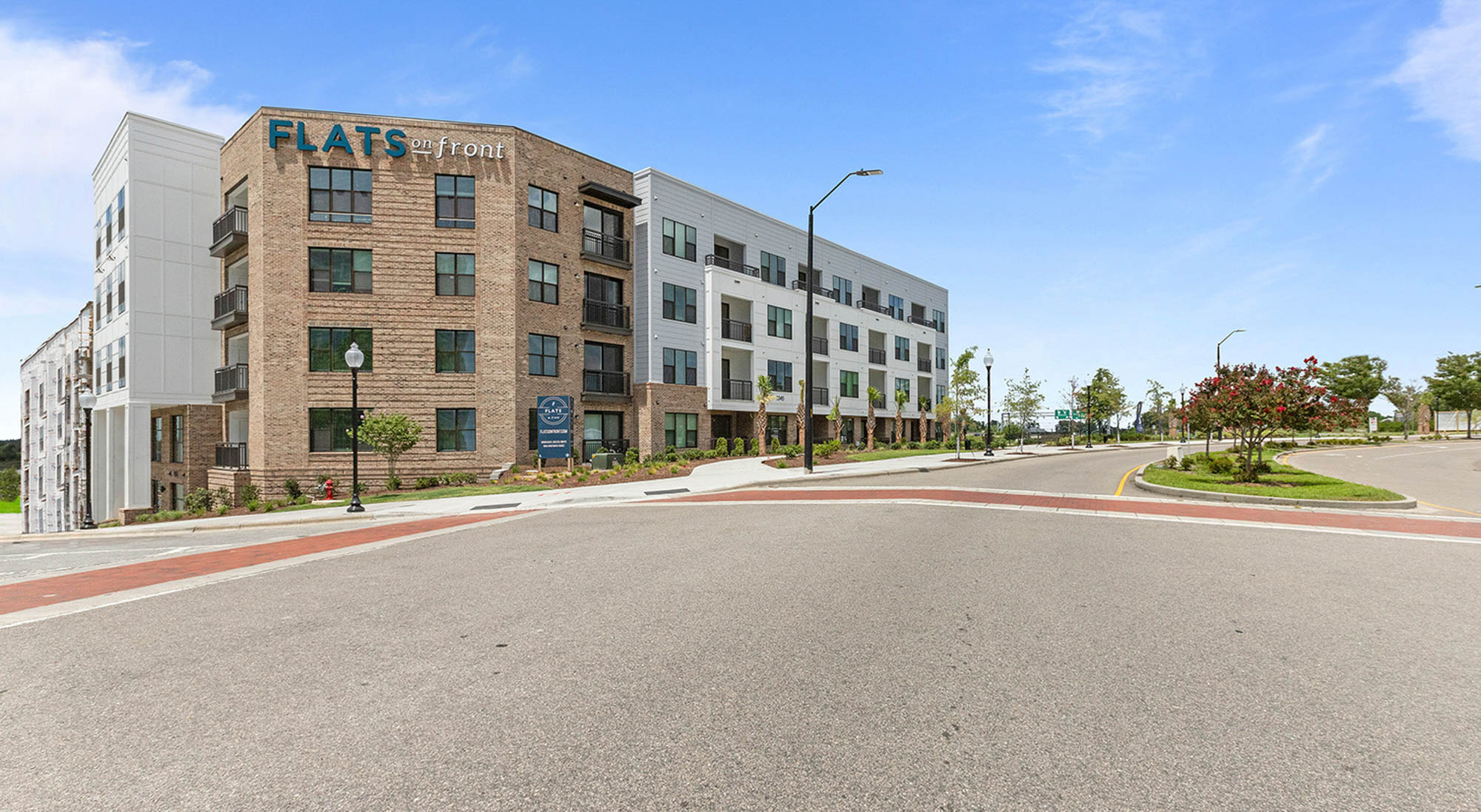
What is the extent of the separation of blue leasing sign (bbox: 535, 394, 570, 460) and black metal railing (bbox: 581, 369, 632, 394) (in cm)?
589

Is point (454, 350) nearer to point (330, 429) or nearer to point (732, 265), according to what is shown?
point (330, 429)

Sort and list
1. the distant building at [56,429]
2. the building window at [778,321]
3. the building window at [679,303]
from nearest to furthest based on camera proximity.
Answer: the building window at [679,303] → the distant building at [56,429] → the building window at [778,321]

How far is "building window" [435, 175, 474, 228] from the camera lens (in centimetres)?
2975

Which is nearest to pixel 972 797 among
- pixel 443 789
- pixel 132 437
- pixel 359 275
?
pixel 443 789

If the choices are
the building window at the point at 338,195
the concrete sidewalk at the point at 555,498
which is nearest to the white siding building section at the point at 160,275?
the building window at the point at 338,195

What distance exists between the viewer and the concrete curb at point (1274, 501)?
14875 millimetres

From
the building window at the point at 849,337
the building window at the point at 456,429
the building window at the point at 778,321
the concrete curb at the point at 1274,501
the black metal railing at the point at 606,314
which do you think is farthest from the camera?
the building window at the point at 849,337

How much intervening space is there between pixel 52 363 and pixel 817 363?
2067 inches

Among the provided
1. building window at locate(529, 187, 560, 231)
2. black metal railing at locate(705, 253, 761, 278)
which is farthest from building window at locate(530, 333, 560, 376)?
black metal railing at locate(705, 253, 761, 278)

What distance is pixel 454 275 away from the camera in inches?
1168

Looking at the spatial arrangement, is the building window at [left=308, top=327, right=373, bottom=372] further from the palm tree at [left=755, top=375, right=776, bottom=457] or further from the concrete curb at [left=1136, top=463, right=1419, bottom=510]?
the concrete curb at [left=1136, top=463, right=1419, bottom=510]

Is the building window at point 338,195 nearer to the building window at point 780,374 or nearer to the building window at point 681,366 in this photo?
the building window at point 681,366

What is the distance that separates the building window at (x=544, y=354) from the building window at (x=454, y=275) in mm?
3421

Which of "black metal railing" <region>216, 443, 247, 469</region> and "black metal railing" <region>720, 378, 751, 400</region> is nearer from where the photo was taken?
"black metal railing" <region>216, 443, 247, 469</region>
